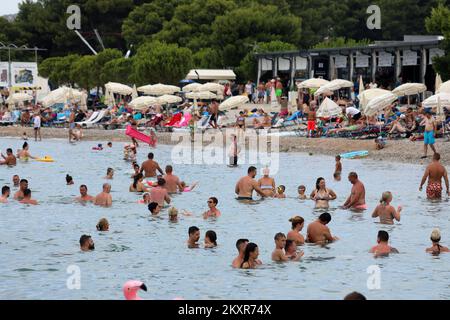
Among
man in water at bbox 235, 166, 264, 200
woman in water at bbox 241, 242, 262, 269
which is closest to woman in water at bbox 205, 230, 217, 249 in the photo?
woman in water at bbox 241, 242, 262, 269

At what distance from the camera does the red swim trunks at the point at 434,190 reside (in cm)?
2362

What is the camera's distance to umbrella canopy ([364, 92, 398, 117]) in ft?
115

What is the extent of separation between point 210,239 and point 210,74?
134 ft

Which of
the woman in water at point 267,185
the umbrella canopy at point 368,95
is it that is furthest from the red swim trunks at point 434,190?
the umbrella canopy at point 368,95

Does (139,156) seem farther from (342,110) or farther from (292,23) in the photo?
(292,23)

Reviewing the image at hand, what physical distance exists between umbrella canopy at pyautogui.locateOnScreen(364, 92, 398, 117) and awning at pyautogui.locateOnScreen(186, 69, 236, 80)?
79.1 feet

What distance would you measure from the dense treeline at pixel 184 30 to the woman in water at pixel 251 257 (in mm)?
44496

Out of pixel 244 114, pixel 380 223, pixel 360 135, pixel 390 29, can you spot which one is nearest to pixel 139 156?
pixel 244 114

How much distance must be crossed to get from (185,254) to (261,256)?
5.02ft

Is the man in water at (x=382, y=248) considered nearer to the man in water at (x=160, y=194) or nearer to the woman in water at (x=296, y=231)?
the woman in water at (x=296, y=231)

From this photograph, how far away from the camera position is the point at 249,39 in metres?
65.0

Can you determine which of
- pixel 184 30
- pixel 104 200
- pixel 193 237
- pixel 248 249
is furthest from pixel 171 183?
pixel 184 30

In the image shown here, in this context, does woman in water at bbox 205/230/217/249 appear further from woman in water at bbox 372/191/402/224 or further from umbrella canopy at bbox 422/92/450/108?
umbrella canopy at bbox 422/92/450/108

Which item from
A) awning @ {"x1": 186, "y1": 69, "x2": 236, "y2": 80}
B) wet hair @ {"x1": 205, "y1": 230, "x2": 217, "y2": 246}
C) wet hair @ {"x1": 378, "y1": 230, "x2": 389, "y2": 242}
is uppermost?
awning @ {"x1": 186, "y1": 69, "x2": 236, "y2": 80}
